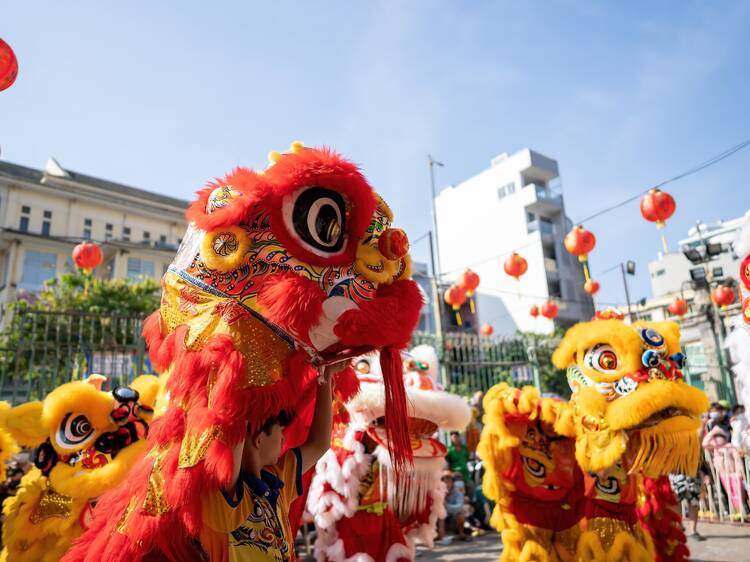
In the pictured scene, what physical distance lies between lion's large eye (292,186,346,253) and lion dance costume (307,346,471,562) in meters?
1.70

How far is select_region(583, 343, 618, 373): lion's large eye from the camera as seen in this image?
3.15m

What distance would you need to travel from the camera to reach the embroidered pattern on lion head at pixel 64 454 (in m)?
2.71

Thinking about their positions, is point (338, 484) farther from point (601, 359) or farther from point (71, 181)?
point (71, 181)

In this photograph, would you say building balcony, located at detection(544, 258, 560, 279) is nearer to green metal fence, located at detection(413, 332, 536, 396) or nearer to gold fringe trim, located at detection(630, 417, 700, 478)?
green metal fence, located at detection(413, 332, 536, 396)

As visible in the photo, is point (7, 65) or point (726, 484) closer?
point (7, 65)

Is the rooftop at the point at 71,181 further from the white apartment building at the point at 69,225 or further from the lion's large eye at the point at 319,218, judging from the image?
the lion's large eye at the point at 319,218

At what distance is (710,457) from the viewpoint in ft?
21.6

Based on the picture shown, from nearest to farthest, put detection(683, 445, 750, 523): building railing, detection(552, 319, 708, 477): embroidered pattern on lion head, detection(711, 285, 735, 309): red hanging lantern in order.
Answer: detection(552, 319, 708, 477): embroidered pattern on lion head < detection(683, 445, 750, 523): building railing < detection(711, 285, 735, 309): red hanging lantern

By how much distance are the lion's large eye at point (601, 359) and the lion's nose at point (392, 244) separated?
2.06m

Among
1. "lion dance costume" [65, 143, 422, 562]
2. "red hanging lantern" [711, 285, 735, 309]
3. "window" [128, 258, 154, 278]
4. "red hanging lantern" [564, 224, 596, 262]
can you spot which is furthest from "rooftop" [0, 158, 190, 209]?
"lion dance costume" [65, 143, 422, 562]

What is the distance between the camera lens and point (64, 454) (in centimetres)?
278

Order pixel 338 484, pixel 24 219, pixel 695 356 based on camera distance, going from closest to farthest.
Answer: pixel 338 484
pixel 695 356
pixel 24 219

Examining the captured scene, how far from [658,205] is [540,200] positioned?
20364 millimetres

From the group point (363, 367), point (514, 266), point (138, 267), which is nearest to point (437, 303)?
point (514, 266)
